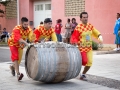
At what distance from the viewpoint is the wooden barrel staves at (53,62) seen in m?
7.40

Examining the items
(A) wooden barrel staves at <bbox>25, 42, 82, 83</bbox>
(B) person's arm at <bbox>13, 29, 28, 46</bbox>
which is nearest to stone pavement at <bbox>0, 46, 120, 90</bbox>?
(A) wooden barrel staves at <bbox>25, 42, 82, 83</bbox>

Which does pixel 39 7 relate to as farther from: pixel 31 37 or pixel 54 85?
pixel 54 85

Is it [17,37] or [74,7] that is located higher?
[74,7]

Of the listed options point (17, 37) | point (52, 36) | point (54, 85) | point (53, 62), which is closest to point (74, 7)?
point (52, 36)

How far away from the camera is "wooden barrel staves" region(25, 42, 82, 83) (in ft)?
24.3

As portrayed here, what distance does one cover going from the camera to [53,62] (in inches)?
292

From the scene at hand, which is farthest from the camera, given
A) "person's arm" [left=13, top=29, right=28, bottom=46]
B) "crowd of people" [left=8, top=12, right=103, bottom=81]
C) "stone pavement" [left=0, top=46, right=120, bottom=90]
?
"crowd of people" [left=8, top=12, right=103, bottom=81]

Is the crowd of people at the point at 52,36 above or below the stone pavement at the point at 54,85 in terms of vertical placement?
above

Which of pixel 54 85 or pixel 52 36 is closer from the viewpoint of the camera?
pixel 54 85

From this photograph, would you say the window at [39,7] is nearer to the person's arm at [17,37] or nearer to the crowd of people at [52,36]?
the crowd of people at [52,36]

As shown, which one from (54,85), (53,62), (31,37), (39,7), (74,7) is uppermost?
(39,7)

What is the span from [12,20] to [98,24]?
9.25 m

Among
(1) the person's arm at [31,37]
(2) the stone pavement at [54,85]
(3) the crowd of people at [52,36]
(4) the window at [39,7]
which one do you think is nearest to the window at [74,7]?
(4) the window at [39,7]

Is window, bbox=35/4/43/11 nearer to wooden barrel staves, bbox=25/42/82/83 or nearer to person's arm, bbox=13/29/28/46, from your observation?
person's arm, bbox=13/29/28/46
